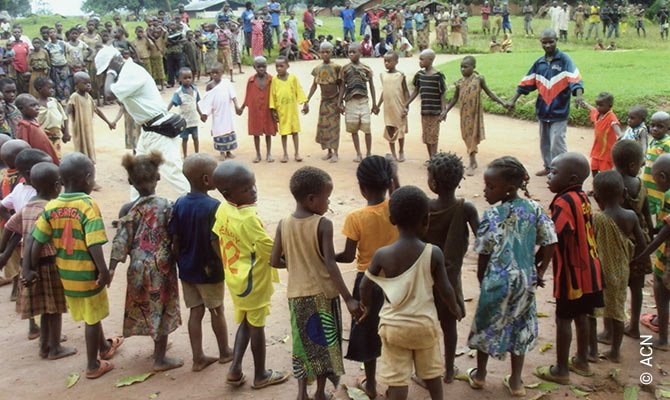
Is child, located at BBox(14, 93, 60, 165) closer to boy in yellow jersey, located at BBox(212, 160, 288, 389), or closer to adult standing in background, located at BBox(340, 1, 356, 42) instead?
boy in yellow jersey, located at BBox(212, 160, 288, 389)

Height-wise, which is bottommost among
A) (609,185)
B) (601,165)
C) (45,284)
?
(45,284)

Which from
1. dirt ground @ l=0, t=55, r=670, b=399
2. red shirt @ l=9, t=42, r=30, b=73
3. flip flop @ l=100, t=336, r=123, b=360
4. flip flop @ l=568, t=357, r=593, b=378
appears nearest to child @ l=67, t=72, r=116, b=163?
dirt ground @ l=0, t=55, r=670, b=399

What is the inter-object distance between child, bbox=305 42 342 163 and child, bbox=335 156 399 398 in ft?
20.1

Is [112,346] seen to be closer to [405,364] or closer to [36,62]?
[405,364]

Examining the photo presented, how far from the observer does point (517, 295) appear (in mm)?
3320

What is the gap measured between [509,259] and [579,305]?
2.15ft

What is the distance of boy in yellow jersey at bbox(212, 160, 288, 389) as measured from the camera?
352cm

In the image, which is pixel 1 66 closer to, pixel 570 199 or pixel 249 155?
pixel 249 155

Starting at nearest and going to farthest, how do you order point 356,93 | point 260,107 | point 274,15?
point 356,93
point 260,107
point 274,15

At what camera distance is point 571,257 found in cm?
355

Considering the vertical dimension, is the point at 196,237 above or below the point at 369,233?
below

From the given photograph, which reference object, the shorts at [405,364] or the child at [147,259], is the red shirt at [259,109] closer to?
the child at [147,259]

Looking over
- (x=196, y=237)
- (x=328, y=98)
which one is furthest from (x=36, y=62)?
(x=196, y=237)

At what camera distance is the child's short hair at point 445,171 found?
3352mm
